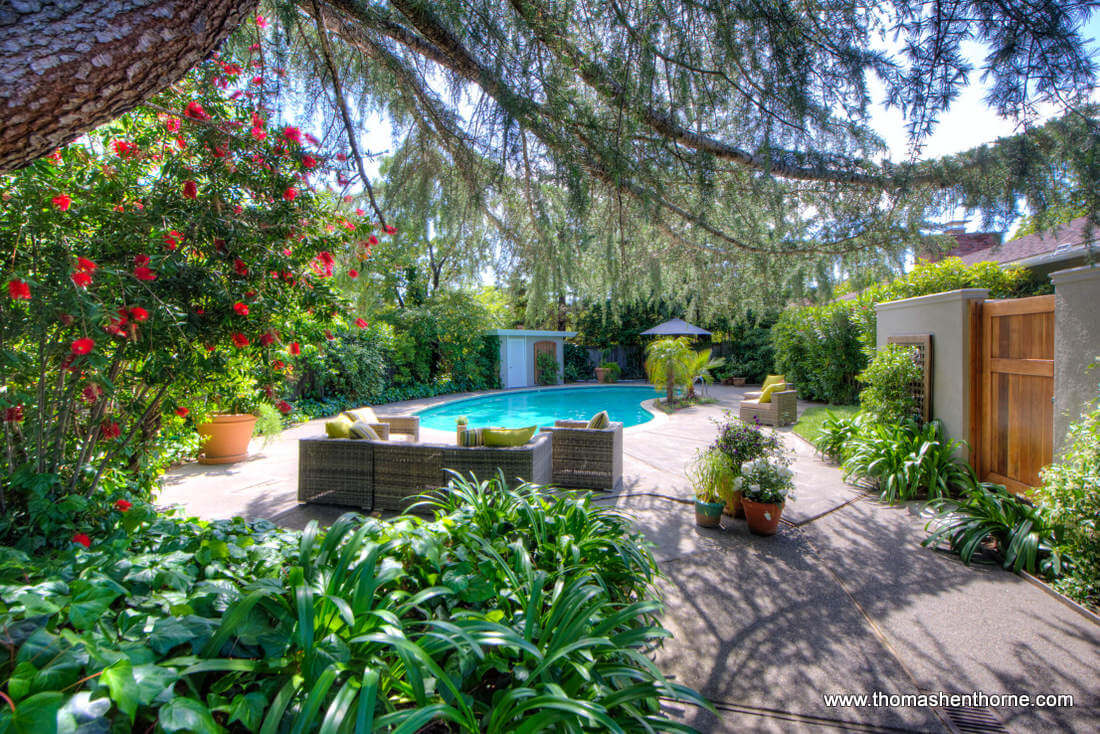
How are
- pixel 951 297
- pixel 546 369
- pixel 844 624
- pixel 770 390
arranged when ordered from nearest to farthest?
pixel 844 624 < pixel 951 297 < pixel 770 390 < pixel 546 369

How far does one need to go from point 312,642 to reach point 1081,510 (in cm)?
403

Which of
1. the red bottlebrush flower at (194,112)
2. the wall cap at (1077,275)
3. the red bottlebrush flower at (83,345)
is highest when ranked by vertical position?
the red bottlebrush flower at (194,112)

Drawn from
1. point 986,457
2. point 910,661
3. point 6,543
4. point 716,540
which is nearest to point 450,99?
point 6,543

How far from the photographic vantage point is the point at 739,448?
4305mm

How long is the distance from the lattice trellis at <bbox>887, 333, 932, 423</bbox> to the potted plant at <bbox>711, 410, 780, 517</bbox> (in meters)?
2.47

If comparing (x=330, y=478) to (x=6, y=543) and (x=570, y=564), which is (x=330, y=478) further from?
(x=570, y=564)

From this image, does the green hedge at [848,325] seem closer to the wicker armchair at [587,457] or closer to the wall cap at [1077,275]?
the wall cap at [1077,275]

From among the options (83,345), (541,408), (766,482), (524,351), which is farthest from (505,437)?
(524,351)

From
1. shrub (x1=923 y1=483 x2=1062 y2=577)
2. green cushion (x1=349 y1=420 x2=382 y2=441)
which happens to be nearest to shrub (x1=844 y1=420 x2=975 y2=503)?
shrub (x1=923 y1=483 x2=1062 y2=577)

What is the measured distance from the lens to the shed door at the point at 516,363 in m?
17.9

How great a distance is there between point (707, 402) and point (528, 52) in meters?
11.8

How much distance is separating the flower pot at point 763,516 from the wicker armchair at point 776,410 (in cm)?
541

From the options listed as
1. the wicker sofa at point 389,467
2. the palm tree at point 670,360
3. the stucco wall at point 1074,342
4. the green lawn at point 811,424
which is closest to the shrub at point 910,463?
the stucco wall at point 1074,342

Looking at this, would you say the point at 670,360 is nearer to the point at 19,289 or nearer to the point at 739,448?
the point at 739,448
